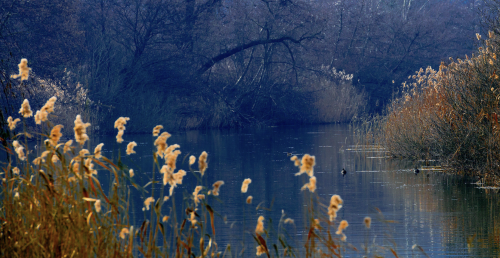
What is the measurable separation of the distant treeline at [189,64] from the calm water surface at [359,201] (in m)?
8.69

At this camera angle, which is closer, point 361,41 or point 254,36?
point 254,36

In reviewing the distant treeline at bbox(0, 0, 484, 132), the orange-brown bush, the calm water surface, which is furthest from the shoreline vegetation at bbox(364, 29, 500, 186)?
the distant treeline at bbox(0, 0, 484, 132)

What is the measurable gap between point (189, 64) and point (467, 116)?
20.7m

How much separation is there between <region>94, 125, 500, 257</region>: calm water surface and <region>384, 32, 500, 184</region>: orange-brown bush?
418mm

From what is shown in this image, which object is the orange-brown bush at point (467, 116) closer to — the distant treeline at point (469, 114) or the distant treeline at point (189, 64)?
the distant treeline at point (469, 114)

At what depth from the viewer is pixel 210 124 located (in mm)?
30375

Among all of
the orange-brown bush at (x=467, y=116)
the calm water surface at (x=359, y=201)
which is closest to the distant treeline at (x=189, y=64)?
the calm water surface at (x=359, y=201)

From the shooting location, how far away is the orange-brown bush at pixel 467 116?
9797 mm

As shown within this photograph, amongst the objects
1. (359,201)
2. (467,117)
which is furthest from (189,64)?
(359,201)

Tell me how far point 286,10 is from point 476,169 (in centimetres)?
2201

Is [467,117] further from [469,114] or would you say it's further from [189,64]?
[189,64]

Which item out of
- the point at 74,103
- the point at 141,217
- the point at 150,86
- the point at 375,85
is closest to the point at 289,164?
the point at 141,217

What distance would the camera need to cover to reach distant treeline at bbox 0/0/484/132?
24469 millimetres

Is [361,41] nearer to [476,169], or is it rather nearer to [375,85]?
[375,85]
